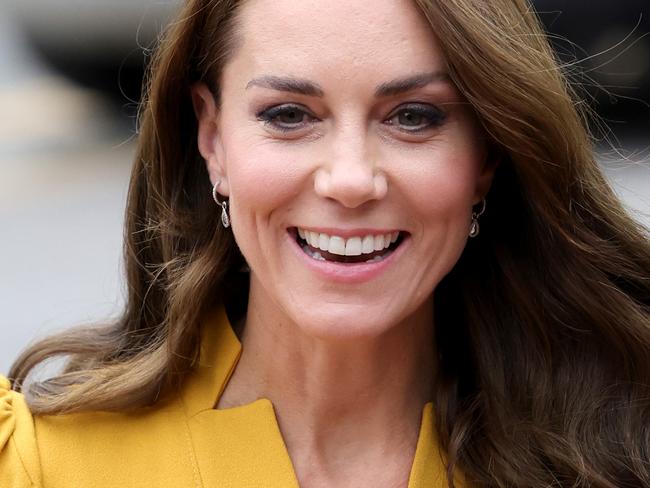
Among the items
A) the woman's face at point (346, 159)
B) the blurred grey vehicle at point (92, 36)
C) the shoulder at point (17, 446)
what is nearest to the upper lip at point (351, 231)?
the woman's face at point (346, 159)

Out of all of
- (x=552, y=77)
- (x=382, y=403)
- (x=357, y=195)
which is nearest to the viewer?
(x=357, y=195)

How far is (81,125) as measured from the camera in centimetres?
971

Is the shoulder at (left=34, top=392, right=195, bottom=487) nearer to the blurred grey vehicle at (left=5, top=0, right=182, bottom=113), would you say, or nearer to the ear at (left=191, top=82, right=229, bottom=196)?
A: the ear at (left=191, top=82, right=229, bottom=196)

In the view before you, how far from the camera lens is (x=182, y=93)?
3.08 meters

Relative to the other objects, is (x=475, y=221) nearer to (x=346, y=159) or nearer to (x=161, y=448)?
(x=346, y=159)

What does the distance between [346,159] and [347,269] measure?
24 centimetres

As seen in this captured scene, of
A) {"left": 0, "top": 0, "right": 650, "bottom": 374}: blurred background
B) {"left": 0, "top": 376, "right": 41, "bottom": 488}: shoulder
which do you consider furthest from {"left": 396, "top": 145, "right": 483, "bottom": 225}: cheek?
{"left": 0, "top": 0, "right": 650, "bottom": 374}: blurred background

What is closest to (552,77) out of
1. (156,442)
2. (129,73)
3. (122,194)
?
(156,442)

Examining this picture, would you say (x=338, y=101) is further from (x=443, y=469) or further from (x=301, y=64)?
(x=443, y=469)

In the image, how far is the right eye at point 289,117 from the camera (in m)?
2.76

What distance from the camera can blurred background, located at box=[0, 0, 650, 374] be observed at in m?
6.72

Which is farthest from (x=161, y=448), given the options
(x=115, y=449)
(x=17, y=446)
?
(x=17, y=446)

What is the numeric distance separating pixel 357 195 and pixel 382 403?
23.1 inches

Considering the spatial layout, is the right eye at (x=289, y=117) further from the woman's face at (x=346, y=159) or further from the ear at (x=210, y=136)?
the ear at (x=210, y=136)
